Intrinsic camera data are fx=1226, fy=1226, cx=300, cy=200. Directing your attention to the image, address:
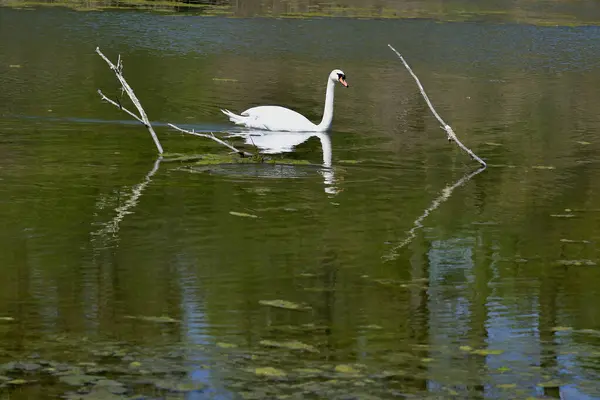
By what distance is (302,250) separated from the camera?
10156 mm

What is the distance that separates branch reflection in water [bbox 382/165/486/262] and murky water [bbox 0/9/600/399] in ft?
0.12

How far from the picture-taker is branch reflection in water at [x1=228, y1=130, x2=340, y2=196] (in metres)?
15.6

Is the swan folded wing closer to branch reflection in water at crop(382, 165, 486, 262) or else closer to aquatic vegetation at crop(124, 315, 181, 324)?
branch reflection in water at crop(382, 165, 486, 262)

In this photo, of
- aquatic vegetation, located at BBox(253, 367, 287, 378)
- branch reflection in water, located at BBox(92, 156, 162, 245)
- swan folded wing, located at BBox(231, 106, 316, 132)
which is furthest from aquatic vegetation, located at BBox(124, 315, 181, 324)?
swan folded wing, located at BBox(231, 106, 316, 132)

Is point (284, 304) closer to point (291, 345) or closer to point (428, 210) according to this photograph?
point (291, 345)

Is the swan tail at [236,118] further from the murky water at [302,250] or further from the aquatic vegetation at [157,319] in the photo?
the aquatic vegetation at [157,319]

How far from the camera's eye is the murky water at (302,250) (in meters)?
7.03

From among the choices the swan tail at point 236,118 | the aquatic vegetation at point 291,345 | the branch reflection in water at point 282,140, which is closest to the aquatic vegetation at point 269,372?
the aquatic vegetation at point 291,345

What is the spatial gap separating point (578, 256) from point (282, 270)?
264 centimetres

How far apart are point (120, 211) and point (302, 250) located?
83.7 inches

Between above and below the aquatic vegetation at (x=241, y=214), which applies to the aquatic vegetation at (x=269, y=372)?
below

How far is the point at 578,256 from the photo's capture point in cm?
1034

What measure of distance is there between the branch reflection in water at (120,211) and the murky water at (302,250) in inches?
1.6

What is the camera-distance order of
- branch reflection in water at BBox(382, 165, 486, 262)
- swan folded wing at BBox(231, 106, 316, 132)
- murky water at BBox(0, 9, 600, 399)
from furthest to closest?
1. swan folded wing at BBox(231, 106, 316, 132)
2. branch reflection in water at BBox(382, 165, 486, 262)
3. murky water at BBox(0, 9, 600, 399)
